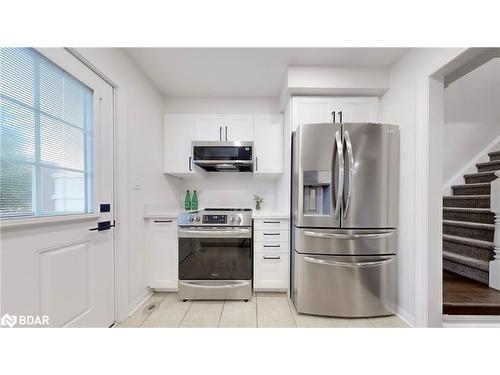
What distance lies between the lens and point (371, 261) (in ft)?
6.17

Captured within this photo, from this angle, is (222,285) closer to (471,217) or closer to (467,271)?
(467,271)

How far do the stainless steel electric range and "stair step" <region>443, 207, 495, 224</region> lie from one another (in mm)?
2457

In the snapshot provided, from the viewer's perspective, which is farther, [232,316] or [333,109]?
[333,109]

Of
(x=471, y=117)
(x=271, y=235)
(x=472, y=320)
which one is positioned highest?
(x=471, y=117)

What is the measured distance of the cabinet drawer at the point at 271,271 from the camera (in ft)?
7.49

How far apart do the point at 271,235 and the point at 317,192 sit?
69cm

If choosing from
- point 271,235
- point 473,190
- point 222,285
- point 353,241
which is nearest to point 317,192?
point 353,241

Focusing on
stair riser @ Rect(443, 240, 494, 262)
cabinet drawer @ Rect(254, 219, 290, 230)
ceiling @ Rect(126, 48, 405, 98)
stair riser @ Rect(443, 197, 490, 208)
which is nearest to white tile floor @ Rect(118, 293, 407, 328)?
cabinet drawer @ Rect(254, 219, 290, 230)

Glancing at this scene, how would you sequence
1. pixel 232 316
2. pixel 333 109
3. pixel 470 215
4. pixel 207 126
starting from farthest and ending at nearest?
pixel 207 126
pixel 470 215
pixel 333 109
pixel 232 316

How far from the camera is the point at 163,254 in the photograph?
7.48ft

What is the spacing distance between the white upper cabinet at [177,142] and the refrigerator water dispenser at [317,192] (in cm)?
153

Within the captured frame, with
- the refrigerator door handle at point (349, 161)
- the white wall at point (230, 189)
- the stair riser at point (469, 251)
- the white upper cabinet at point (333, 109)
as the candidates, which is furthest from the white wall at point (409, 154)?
the white wall at point (230, 189)

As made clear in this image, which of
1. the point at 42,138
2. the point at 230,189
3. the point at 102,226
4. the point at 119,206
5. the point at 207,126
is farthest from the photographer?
the point at 230,189

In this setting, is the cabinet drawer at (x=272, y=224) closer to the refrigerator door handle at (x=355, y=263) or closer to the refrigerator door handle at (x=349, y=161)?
the refrigerator door handle at (x=355, y=263)
